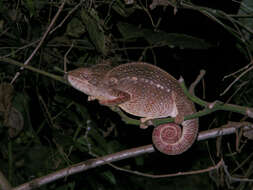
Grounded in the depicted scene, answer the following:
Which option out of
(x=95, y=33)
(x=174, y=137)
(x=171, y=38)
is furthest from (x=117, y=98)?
(x=171, y=38)

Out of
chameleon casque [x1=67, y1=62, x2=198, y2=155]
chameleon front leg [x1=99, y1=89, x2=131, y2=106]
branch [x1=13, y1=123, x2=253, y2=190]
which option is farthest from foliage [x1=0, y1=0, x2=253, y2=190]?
chameleon front leg [x1=99, y1=89, x2=131, y2=106]

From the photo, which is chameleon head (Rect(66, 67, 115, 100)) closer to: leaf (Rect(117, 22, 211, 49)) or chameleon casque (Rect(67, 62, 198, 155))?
chameleon casque (Rect(67, 62, 198, 155))

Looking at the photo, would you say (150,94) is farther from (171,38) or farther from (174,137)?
(171,38)

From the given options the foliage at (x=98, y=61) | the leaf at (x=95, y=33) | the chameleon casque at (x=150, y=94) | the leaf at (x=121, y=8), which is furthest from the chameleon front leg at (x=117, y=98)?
the leaf at (x=121, y=8)

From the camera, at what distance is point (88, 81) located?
1706 millimetres

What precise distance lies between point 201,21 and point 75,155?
1493mm

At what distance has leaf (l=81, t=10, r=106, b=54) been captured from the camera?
1963 mm

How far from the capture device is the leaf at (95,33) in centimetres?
196

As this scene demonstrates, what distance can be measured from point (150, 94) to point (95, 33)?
51 cm

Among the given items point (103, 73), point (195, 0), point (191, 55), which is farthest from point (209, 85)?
point (103, 73)

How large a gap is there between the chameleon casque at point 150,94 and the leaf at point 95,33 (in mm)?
190

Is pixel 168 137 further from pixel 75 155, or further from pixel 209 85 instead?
pixel 209 85

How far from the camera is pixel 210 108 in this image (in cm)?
141

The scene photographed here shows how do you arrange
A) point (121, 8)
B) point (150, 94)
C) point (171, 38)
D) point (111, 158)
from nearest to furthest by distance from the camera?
point (150, 94), point (111, 158), point (171, 38), point (121, 8)
